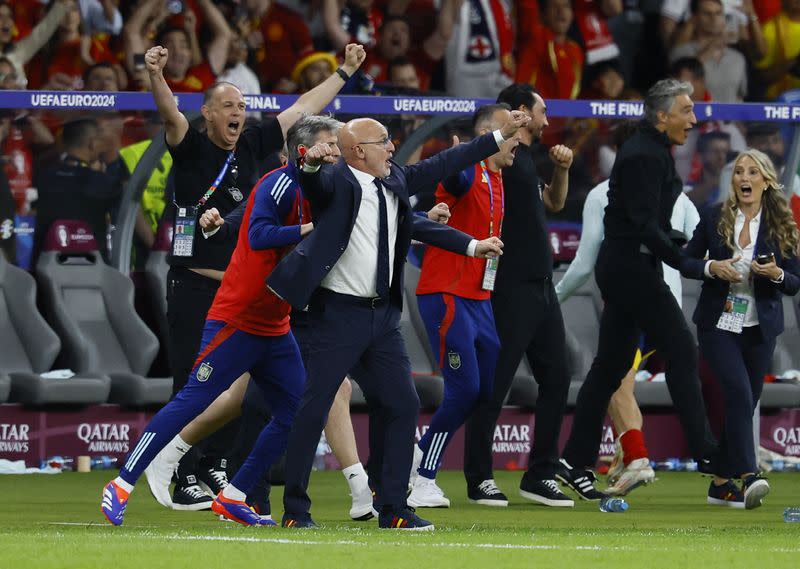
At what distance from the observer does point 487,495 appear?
11.1 m

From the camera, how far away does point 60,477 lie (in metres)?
12.8

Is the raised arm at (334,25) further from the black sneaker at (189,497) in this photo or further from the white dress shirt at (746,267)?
the black sneaker at (189,497)

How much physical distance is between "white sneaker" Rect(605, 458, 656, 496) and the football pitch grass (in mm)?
120

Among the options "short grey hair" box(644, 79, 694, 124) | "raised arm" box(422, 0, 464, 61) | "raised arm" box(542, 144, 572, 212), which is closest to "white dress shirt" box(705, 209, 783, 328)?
"short grey hair" box(644, 79, 694, 124)

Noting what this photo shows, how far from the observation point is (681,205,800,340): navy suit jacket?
36.1 ft

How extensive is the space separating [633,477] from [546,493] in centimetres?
56

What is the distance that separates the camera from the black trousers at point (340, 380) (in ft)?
29.3

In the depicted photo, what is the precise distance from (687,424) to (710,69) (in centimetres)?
756

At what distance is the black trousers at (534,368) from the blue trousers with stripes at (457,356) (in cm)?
31

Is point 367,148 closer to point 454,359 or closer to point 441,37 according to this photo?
point 454,359

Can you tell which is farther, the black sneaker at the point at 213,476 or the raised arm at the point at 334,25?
the raised arm at the point at 334,25

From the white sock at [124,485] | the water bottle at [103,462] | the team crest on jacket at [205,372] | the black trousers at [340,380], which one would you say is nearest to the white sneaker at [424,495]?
the black trousers at [340,380]

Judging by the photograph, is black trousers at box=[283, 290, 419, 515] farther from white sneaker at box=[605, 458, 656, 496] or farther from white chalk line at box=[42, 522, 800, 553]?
white sneaker at box=[605, 458, 656, 496]

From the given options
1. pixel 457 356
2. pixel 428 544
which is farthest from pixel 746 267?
pixel 428 544
